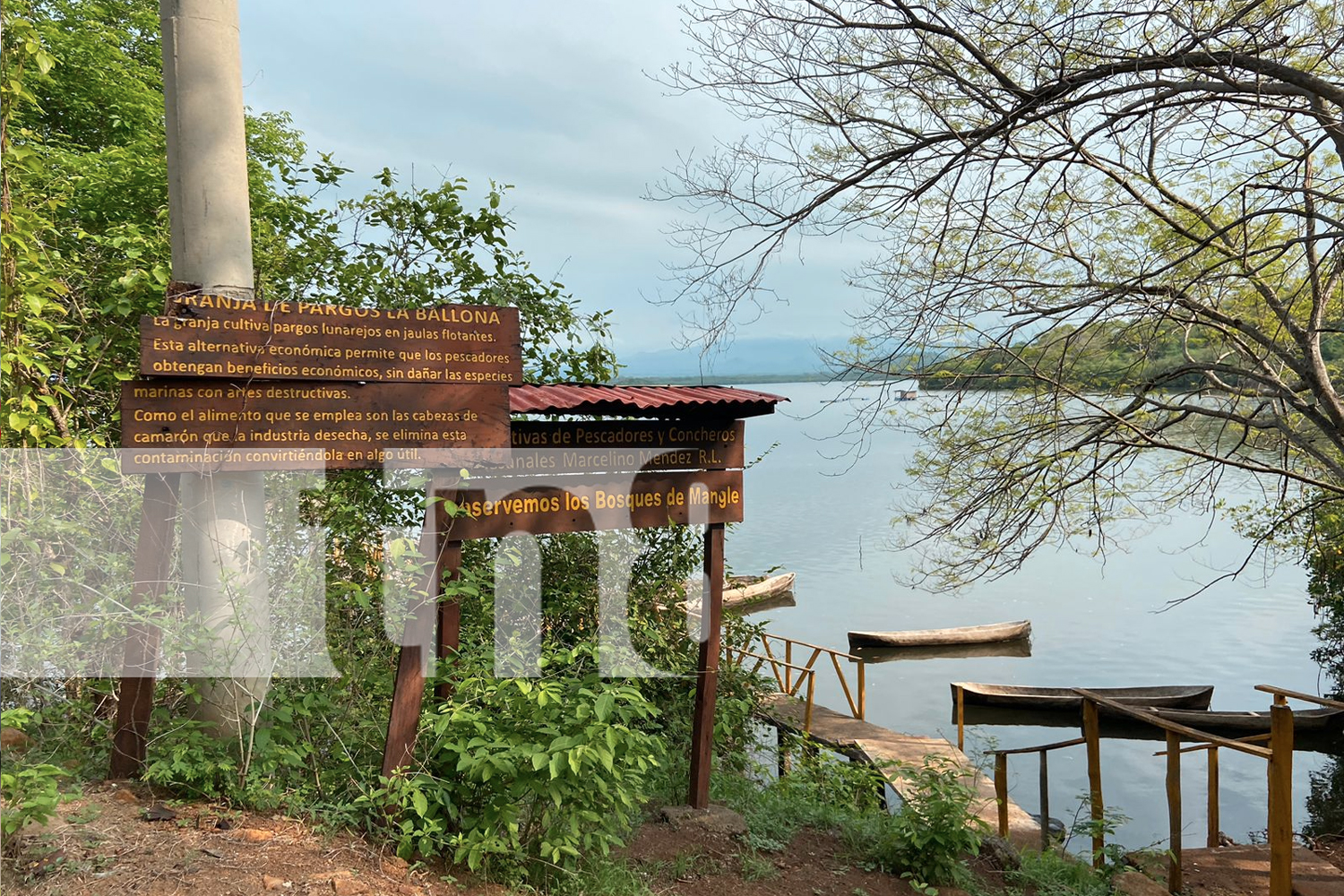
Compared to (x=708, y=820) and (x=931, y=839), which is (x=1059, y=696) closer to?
(x=931, y=839)

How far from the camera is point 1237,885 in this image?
642 centimetres

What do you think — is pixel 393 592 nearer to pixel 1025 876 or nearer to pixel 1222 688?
pixel 1025 876

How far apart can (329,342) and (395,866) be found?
97.4 inches

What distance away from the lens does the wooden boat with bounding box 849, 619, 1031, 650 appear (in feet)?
74.1

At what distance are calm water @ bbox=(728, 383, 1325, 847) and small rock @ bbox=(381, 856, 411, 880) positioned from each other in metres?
4.32

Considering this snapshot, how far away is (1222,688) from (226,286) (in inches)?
855

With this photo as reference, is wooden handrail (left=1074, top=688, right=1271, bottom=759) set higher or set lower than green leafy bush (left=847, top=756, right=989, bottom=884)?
higher

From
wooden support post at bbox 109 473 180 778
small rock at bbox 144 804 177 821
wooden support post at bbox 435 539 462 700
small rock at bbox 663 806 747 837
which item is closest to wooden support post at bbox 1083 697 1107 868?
small rock at bbox 663 806 747 837

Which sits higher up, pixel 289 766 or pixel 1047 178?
pixel 1047 178

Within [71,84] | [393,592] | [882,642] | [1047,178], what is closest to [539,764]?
[393,592]

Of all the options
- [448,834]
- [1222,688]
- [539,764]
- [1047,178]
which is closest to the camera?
[539,764]

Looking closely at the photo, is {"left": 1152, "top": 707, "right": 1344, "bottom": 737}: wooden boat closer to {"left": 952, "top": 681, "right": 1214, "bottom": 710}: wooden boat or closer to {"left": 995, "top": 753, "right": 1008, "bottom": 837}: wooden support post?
{"left": 952, "top": 681, "right": 1214, "bottom": 710}: wooden boat

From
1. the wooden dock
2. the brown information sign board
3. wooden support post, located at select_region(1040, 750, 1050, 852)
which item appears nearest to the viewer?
the brown information sign board

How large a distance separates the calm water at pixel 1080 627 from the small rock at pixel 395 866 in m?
4.32
